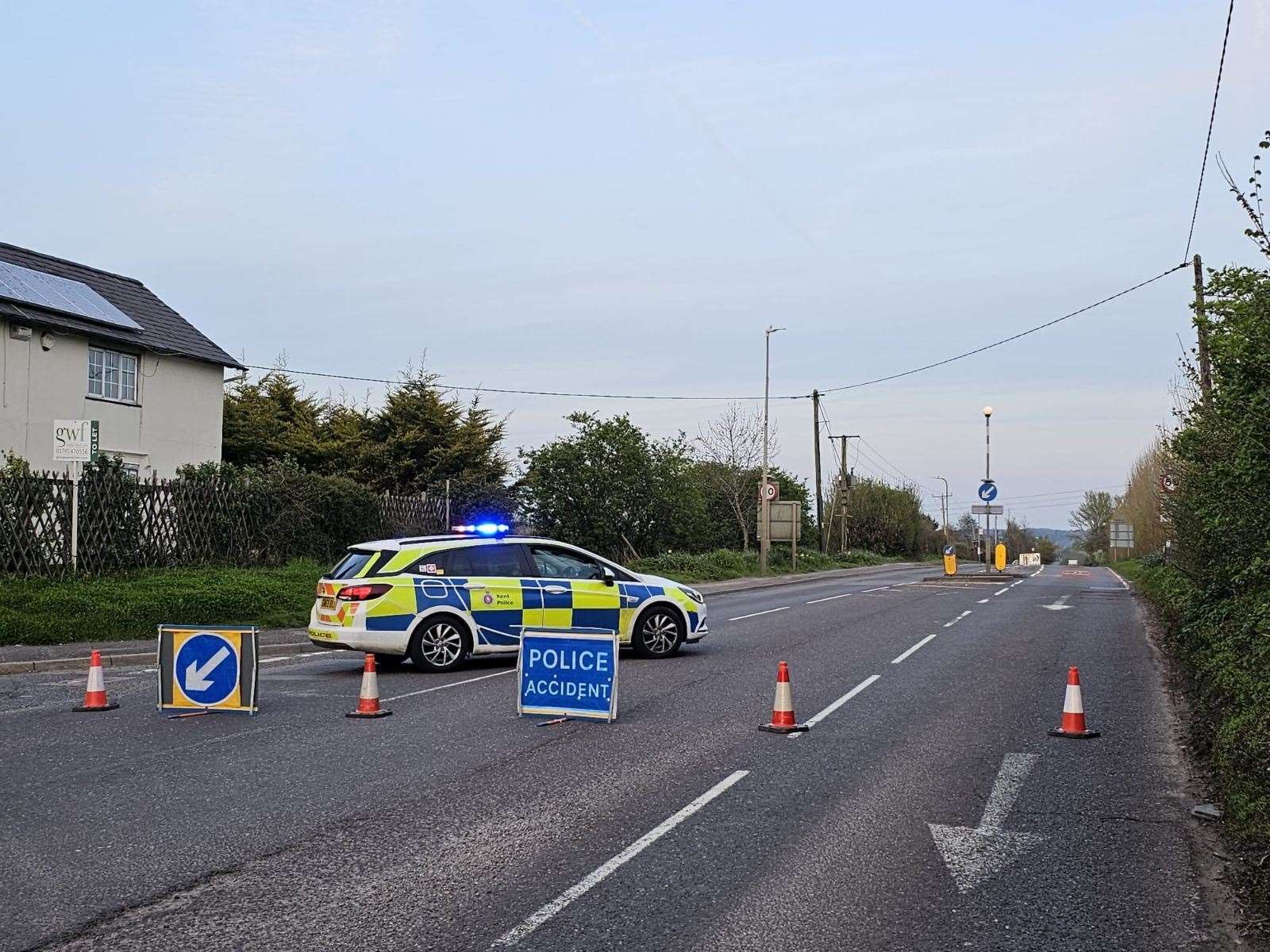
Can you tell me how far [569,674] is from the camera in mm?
10734

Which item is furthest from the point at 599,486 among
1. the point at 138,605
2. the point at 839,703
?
the point at 839,703

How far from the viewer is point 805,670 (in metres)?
14.3

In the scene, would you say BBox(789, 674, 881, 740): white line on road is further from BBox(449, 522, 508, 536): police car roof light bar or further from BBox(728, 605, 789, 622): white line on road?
BBox(728, 605, 789, 622): white line on road

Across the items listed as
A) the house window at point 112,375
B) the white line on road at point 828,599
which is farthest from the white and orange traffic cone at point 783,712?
the house window at point 112,375

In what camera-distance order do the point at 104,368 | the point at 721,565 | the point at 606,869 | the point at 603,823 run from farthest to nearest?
1. the point at 721,565
2. the point at 104,368
3. the point at 603,823
4. the point at 606,869

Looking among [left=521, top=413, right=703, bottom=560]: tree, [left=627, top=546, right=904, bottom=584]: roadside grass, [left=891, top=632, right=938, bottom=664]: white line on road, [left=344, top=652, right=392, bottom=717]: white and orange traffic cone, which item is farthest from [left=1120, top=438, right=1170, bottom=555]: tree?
[left=344, top=652, right=392, bottom=717]: white and orange traffic cone

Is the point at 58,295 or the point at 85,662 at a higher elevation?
the point at 58,295

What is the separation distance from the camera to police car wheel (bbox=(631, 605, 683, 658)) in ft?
50.9

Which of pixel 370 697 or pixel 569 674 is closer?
pixel 569 674

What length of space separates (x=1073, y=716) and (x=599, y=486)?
85.3 feet

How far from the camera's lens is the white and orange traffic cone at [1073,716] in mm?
9984

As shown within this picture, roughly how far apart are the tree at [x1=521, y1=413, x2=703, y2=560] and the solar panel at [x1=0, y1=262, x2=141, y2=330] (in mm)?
11952

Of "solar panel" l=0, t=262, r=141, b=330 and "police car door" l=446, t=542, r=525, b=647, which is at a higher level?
"solar panel" l=0, t=262, r=141, b=330

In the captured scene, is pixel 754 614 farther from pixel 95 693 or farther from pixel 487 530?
pixel 95 693
